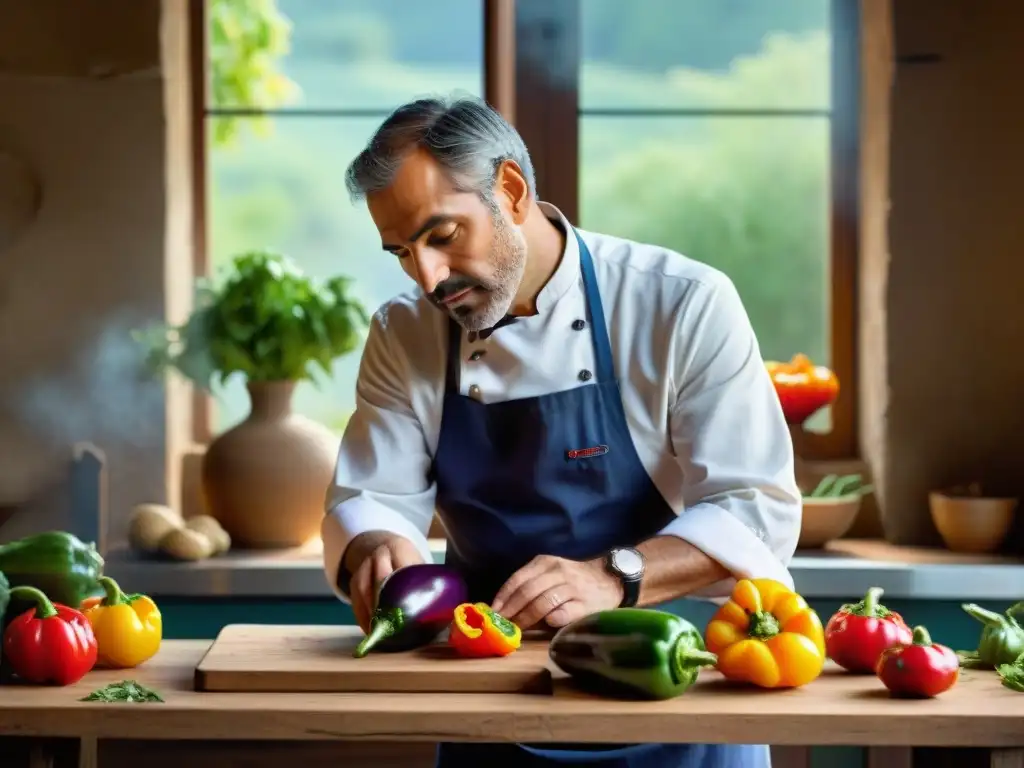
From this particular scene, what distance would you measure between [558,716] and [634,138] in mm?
2497

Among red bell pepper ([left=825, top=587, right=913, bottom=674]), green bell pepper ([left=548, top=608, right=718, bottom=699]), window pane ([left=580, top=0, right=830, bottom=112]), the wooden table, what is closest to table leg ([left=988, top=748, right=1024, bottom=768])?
the wooden table

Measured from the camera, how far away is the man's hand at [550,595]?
2004 millimetres

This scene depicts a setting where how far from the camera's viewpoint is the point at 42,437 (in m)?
3.75

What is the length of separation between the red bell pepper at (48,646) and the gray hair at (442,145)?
735mm

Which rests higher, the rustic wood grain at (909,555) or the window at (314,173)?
the window at (314,173)

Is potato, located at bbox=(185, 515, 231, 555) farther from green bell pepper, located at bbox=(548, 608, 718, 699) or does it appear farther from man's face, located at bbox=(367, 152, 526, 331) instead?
green bell pepper, located at bbox=(548, 608, 718, 699)

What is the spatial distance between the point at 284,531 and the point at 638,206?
1301 millimetres

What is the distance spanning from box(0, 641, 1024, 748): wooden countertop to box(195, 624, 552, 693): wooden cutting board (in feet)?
0.08

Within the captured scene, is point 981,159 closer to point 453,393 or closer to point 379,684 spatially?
point 453,393

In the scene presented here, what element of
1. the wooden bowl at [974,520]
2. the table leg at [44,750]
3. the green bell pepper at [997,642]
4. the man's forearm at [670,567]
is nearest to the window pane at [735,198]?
the wooden bowl at [974,520]

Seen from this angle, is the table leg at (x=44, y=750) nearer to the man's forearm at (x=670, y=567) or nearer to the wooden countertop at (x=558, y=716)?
the wooden countertop at (x=558, y=716)

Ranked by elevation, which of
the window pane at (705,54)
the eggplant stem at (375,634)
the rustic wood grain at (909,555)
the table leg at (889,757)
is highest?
the window pane at (705,54)

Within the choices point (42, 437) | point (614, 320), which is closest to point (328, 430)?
point (42, 437)

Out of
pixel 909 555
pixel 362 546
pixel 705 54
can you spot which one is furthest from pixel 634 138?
pixel 362 546
